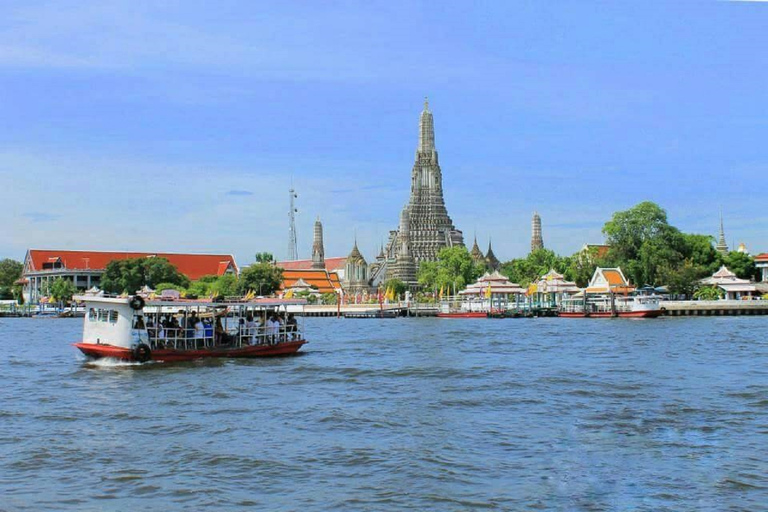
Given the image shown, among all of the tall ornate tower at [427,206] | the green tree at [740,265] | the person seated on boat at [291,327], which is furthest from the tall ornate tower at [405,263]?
the person seated on boat at [291,327]

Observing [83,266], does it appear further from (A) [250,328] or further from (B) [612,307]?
(A) [250,328]

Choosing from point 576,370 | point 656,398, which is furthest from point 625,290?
point 656,398

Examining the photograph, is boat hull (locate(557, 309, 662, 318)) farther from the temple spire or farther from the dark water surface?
the temple spire

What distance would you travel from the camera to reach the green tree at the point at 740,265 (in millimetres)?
83938

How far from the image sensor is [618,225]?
80.6 m

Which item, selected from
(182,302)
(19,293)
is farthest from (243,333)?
(19,293)

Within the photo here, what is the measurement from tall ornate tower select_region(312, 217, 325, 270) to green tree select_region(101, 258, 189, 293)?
113 feet

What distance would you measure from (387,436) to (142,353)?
12558mm

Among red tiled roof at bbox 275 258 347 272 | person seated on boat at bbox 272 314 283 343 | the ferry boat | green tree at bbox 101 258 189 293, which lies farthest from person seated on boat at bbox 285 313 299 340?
red tiled roof at bbox 275 258 347 272

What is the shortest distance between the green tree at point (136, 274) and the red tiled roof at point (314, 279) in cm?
2020

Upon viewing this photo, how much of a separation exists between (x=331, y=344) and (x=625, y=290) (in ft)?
126

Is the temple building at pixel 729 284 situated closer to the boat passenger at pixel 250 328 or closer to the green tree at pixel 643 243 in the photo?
the green tree at pixel 643 243

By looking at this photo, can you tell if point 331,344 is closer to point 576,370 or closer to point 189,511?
point 576,370

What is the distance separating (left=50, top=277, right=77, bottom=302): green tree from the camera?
4124 inches
